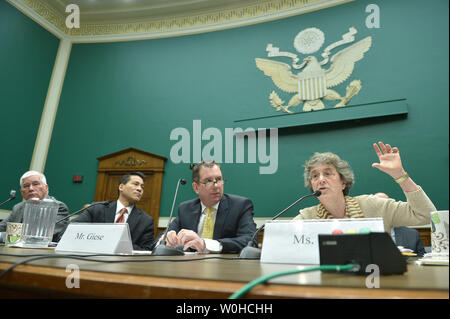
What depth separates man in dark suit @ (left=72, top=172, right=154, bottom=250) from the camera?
2.34m

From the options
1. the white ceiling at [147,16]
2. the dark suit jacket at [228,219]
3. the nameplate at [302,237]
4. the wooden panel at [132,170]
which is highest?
the white ceiling at [147,16]

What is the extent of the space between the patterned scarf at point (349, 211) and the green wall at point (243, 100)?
2173mm

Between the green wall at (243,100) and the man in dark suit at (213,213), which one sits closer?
the man in dark suit at (213,213)

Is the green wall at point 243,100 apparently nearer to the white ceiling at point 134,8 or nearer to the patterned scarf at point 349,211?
the white ceiling at point 134,8

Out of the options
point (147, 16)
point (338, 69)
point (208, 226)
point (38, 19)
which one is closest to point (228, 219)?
point (208, 226)


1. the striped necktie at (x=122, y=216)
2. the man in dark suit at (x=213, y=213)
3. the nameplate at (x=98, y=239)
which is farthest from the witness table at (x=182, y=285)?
the striped necktie at (x=122, y=216)

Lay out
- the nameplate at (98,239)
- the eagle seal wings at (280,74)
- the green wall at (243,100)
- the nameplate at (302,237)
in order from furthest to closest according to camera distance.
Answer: the eagle seal wings at (280,74), the green wall at (243,100), the nameplate at (98,239), the nameplate at (302,237)

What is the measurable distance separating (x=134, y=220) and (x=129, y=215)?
0.26 feet

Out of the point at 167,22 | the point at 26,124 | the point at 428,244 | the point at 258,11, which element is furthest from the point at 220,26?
the point at 428,244

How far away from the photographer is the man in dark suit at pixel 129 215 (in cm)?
234

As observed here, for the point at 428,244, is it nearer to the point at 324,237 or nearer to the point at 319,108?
the point at 319,108

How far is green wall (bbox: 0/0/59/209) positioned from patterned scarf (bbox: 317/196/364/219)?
484 cm

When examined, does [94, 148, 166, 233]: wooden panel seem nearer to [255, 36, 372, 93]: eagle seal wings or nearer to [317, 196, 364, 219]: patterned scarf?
[255, 36, 372, 93]: eagle seal wings

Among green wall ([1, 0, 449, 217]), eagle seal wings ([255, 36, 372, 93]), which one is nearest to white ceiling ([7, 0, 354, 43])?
green wall ([1, 0, 449, 217])
